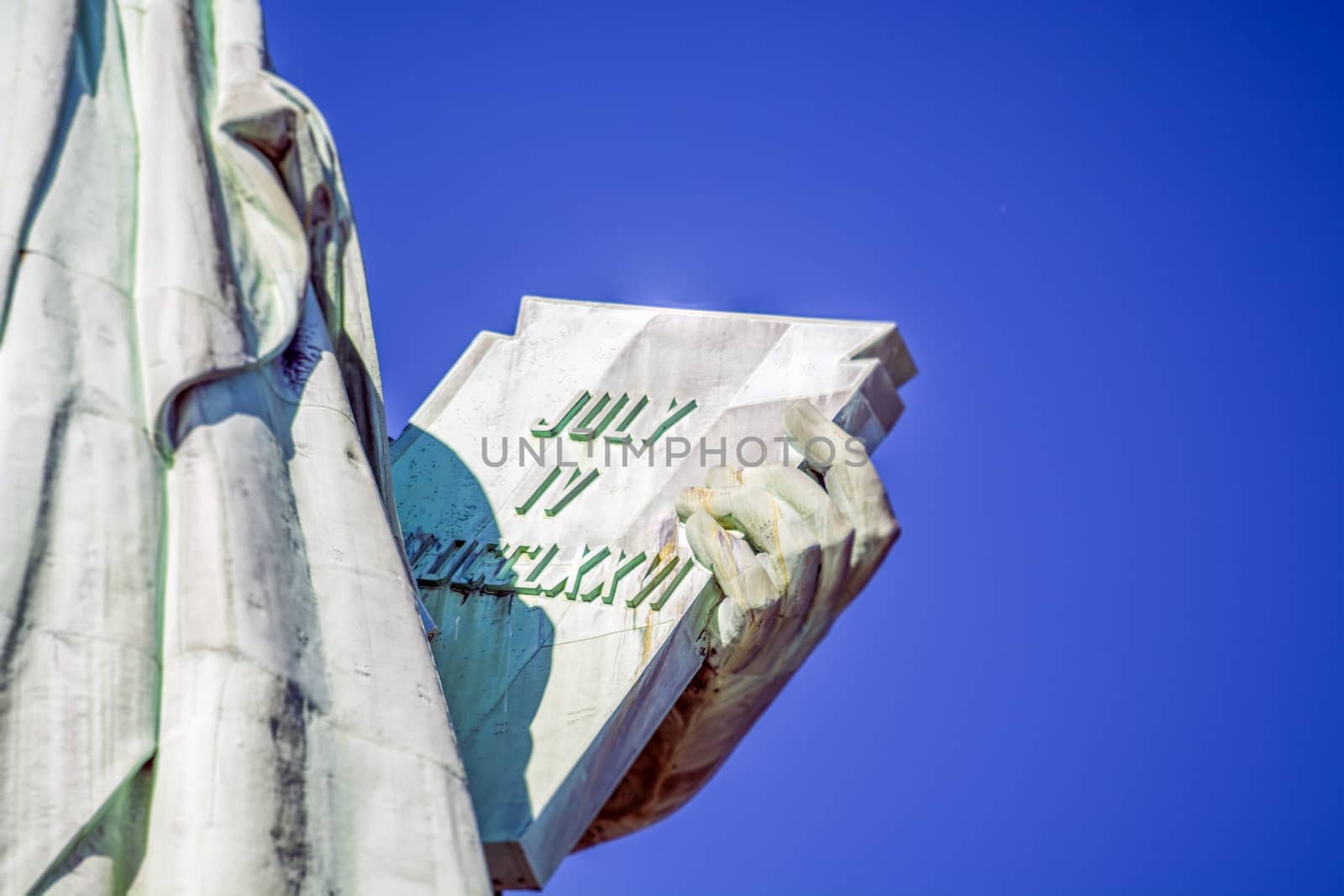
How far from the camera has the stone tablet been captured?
29.0 ft

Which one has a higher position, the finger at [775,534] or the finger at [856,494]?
the finger at [856,494]

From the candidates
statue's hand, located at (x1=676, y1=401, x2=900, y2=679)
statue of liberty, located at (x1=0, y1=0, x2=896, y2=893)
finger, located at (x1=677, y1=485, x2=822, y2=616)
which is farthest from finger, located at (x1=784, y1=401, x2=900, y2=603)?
statue of liberty, located at (x1=0, y1=0, x2=896, y2=893)

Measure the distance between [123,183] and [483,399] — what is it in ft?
11.0

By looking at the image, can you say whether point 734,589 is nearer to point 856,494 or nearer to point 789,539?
point 789,539

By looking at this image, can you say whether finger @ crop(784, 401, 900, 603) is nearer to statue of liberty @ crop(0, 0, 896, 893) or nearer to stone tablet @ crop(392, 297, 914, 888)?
stone tablet @ crop(392, 297, 914, 888)

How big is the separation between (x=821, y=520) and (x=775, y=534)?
8.2 inches

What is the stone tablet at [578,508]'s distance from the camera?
8.85 meters

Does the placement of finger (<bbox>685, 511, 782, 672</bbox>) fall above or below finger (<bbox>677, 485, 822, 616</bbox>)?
below

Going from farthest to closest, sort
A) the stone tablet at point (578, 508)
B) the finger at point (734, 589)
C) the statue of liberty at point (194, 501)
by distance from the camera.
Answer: the finger at point (734, 589), the stone tablet at point (578, 508), the statue of liberty at point (194, 501)

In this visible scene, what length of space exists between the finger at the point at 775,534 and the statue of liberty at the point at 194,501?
1800 mm

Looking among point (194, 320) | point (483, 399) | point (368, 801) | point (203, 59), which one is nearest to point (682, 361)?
point (483, 399)

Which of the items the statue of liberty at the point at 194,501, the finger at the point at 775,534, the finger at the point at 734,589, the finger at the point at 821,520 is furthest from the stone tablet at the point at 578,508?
the statue of liberty at the point at 194,501

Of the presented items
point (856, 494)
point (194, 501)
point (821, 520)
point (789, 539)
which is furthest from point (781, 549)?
point (194, 501)

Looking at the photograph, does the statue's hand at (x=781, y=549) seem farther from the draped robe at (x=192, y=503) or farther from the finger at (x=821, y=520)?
the draped robe at (x=192, y=503)
